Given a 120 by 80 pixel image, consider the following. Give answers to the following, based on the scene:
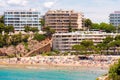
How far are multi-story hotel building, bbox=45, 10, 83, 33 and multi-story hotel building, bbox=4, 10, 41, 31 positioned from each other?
294 centimetres

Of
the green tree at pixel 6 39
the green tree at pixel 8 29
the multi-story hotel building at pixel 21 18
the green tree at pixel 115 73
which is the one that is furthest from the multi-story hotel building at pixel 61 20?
the green tree at pixel 115 73

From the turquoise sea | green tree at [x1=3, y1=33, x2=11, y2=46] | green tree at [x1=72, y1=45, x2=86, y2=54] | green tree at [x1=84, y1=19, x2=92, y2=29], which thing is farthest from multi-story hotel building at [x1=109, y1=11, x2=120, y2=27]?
the turquoise sea

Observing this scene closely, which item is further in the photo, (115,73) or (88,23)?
(88,23)

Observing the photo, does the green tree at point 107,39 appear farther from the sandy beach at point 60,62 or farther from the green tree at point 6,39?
the green tree at point 6,39

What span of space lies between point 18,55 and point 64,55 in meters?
10.6

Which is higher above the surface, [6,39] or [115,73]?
→ [115,73]

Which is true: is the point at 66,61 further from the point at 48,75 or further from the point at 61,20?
the point at 48,75

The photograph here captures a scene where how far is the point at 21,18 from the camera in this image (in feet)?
375

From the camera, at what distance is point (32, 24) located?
4478 inches

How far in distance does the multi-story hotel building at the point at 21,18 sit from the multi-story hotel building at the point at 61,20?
2.94m

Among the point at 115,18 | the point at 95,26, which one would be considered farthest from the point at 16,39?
the point at 115,18

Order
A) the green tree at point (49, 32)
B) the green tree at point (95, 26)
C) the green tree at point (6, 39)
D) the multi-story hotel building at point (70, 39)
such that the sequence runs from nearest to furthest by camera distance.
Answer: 1. the green tree at point (6, 39)
2. the multi-story hotel building at point (70, 39)
3. the green tree at point (49, 32)
4. the green tree at point (95, 26)

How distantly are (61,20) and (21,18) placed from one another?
998cm

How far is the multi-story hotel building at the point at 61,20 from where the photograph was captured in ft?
373
